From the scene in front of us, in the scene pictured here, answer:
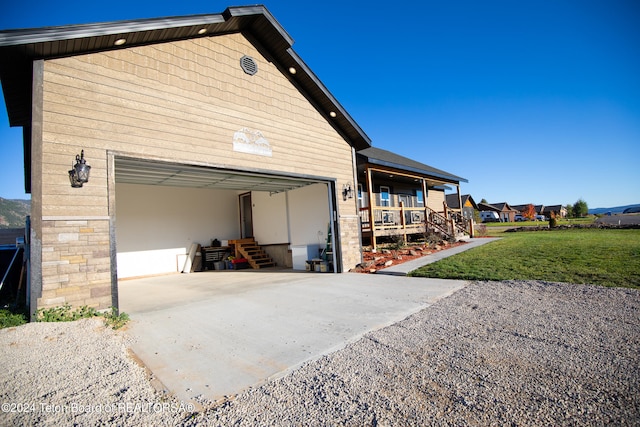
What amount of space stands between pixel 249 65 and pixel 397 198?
40.2ft

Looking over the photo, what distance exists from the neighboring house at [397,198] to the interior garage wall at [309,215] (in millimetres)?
1564

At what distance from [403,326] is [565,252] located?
7.61 metres

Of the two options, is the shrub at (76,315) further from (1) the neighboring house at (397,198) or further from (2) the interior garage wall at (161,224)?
(1) the neighboring house at (397,198)

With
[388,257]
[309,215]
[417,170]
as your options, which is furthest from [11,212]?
[388,257]

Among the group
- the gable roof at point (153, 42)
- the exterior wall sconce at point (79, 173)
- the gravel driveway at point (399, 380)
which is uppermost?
the gable roof at point (153, 42)

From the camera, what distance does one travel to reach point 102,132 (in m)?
5.60

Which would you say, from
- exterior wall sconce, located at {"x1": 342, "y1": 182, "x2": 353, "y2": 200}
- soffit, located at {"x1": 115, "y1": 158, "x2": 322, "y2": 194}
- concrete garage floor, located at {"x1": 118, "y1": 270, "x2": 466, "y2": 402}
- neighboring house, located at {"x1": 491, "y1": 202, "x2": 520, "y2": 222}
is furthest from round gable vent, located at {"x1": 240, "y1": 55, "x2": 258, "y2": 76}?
neighboring house, located at {"x1": 491, "y1": 202, "x2": 520, "y2": 222}

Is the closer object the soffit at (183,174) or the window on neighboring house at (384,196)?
the soffit at (183,174)

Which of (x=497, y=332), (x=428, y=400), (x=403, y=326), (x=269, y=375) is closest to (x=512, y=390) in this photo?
(x=428, y=400)

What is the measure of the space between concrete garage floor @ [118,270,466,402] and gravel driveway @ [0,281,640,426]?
0.26 m

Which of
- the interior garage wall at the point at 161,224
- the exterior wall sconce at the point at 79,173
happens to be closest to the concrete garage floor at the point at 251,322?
the exterior wall sconce at the point at 79,173

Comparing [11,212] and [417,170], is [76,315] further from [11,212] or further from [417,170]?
[11,212]

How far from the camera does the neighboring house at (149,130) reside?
504cm

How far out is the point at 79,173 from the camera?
16.8 ft
